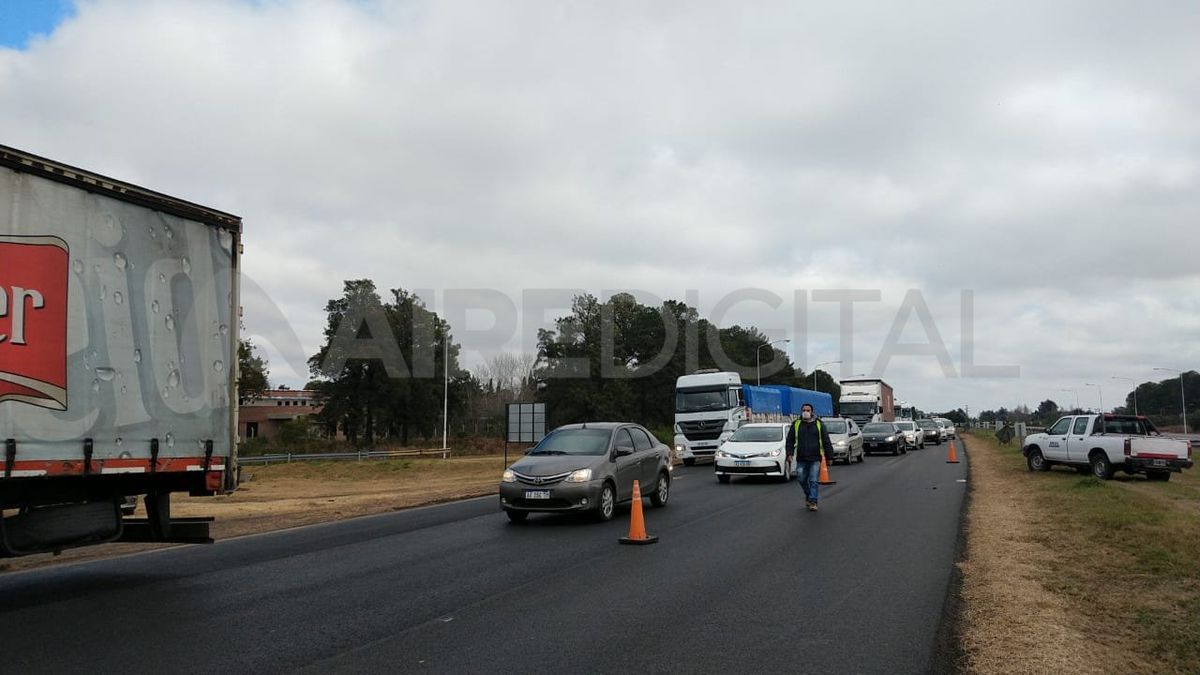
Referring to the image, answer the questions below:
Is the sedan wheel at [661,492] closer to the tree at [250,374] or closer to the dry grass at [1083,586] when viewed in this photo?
the dry grass at [1083,586]

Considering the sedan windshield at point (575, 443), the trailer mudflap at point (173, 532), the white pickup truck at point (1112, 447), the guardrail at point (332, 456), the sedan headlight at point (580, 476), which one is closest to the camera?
the trailer mudflap at point (173, 532)

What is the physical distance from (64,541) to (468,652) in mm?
4681

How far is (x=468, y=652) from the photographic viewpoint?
5957 mm

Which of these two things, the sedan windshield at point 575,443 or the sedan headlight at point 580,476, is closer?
the sedan headlight at point 580,476

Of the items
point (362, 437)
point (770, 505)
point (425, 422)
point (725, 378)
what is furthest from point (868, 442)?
point (362, 437)

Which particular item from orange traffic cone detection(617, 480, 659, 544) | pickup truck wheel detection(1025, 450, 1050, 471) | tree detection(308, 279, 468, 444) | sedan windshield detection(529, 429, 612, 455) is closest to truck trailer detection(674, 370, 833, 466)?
pickup truck wheel detection(1025, 450, 1050, 471)

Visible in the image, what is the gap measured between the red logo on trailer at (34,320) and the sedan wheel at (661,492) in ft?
33.0

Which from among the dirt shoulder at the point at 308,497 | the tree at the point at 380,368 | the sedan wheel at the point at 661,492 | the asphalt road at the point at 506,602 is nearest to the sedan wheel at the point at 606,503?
the asphalt road at the point at 506,602

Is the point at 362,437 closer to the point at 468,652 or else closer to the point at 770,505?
the point at 770,505

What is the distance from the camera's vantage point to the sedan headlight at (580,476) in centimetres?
1308

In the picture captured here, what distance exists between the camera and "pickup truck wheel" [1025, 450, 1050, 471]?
81.2 ft

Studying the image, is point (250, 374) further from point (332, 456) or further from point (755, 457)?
point (755, 457)

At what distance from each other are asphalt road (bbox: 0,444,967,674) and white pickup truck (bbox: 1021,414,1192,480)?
37.5 ft

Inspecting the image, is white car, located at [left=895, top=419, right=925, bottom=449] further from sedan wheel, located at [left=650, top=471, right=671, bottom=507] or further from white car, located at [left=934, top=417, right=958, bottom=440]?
sedan wheel, located at [left=650, top=471, right=671, bottom=507]
